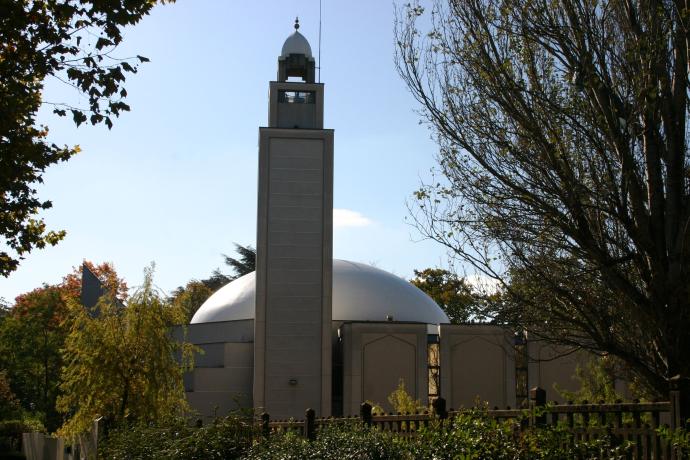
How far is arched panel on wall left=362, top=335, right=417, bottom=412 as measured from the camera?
1342 inches

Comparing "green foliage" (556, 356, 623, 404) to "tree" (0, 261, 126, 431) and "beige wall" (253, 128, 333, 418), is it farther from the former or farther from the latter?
"tree" (0, 261, 126, 431)

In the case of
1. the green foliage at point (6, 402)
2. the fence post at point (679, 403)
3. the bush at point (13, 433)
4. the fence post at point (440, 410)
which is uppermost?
the fence post at point (679, 403)

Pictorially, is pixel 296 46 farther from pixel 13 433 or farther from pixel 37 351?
pixel 37 351

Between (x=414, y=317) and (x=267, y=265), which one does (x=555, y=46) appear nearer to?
(x=267, y=265)

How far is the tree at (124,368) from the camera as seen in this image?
19.0m

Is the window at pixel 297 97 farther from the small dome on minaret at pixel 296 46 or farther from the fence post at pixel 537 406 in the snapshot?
the fence post at pixel 537 406

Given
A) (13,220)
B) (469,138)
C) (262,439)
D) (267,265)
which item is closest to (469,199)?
(469,138)

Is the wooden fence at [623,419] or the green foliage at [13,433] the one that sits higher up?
the wooden fence at [623,419]

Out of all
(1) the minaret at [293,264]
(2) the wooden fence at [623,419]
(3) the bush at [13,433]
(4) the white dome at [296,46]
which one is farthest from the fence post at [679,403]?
A: (4) the white dome at [296,46]

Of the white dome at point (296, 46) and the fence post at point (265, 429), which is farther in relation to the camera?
the white dome at point (296, 46)

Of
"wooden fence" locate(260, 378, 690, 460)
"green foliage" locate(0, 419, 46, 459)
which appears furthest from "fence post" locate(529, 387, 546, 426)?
"green foliage" locate(0, 419, 46, 459)

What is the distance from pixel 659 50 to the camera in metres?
9.51

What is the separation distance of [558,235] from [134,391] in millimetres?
12055

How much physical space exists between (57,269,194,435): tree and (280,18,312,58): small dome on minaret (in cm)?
1893
